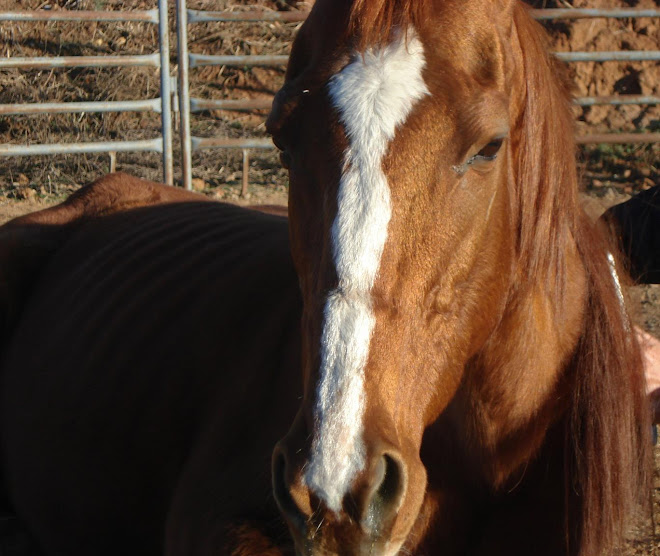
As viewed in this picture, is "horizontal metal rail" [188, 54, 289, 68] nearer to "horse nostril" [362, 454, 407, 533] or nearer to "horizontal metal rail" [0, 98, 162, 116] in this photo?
"horizontal metal rail" [0, 98, 162, 116]

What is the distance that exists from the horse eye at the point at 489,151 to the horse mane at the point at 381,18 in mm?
286

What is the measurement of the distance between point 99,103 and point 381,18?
6.04m

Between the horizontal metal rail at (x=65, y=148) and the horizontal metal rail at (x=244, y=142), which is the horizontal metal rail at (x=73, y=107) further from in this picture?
the horizontal metal rail at (x=244, y=142)

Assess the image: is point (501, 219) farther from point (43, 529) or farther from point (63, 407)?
point (43, 529)

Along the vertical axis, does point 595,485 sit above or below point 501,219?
below

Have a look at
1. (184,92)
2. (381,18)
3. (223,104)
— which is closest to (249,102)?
(223,104)

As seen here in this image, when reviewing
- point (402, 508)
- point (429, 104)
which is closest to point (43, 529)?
point (402, 508)

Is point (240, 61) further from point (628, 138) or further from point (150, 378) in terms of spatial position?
point (150, 378)

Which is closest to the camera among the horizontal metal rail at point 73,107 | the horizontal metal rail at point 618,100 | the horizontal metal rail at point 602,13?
the horizontal metal rail at point 73,107

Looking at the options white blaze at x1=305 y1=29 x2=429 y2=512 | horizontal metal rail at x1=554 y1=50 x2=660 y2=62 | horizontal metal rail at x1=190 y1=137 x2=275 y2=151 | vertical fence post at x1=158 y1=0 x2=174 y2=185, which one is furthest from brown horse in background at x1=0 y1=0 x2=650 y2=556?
horizontal metal rail at x1=554 y1=50 x2=660 y2=62

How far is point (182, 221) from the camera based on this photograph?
12.0 feet

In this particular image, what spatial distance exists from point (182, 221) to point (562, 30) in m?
7.33

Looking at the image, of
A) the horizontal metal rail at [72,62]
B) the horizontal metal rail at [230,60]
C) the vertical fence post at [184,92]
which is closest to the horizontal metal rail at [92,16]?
the vertical fence post at [184,92]

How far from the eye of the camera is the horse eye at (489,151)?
1767 mm
